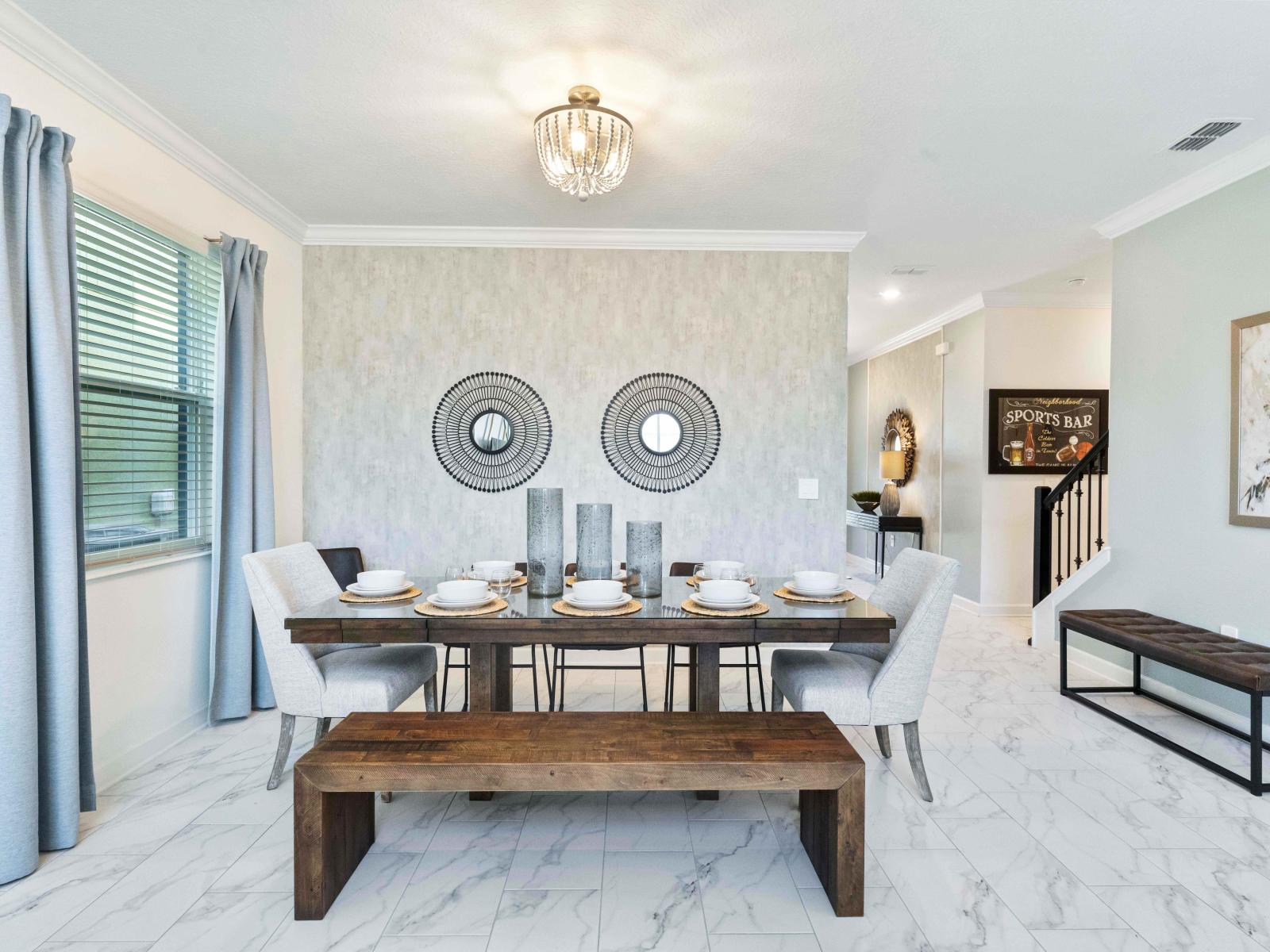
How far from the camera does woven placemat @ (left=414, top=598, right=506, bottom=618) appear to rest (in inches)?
85.5

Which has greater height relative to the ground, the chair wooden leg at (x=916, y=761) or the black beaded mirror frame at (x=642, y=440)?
the black beaded mirror frame at (x=642, y=440)

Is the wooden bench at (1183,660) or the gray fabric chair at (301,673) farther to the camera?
the wooden bench at (1183,660)

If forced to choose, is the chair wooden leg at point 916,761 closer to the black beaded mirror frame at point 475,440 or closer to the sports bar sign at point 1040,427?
the black beaded mirror frame at point 475,440

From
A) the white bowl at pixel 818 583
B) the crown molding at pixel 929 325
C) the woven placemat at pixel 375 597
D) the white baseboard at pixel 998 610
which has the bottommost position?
the white baseboard at pixel 998 610

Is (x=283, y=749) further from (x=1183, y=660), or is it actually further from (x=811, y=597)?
(x=1183, y=660)

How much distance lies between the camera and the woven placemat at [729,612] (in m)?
2.19

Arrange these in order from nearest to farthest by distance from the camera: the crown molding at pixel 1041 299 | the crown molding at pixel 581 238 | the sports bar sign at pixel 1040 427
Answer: the crown molding at pixel 581 238
the crown molding at pixel 1041 299
the sports bar sign at pixel 1040 427

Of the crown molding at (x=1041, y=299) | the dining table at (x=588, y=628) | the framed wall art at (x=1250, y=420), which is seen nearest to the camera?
the dining table at (x=588, y=628)

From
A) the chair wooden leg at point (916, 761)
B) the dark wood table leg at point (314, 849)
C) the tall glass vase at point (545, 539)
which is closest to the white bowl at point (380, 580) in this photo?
the tall glass vase at point (545, 539)

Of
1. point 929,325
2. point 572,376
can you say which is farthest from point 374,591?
point 929,325

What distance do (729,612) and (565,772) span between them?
0.70 meters

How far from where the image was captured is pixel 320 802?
186cm

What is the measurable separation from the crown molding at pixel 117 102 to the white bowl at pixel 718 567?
2866 millimetres

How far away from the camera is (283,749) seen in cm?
259
